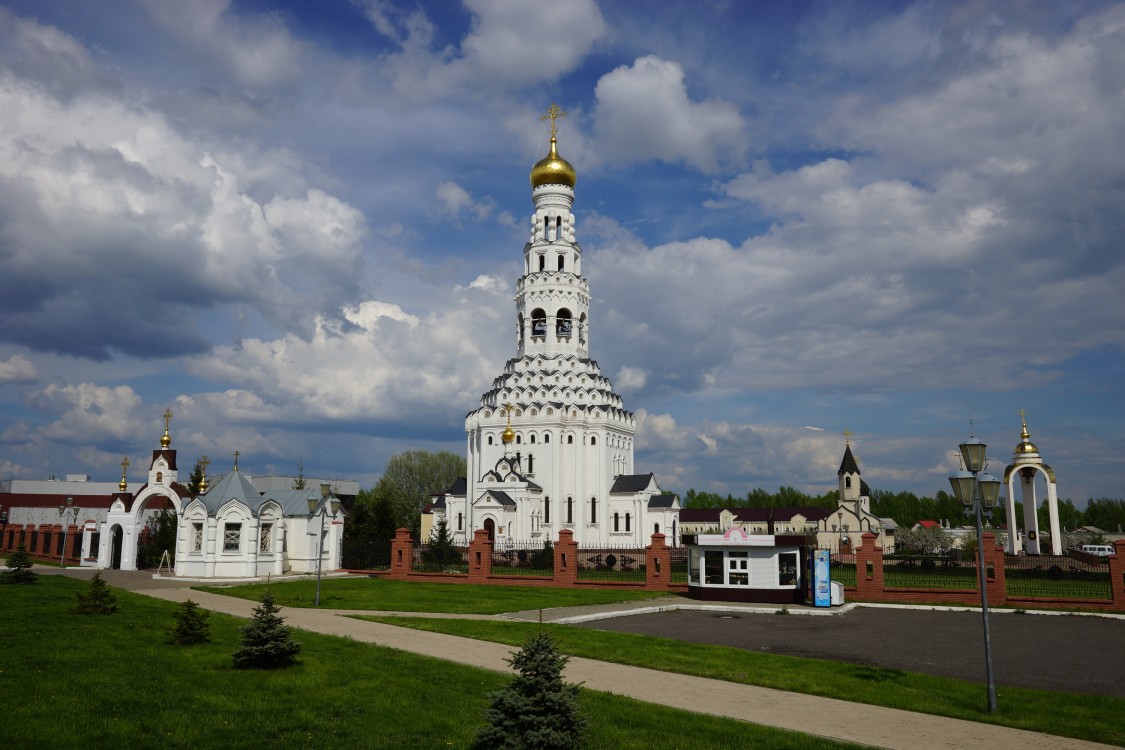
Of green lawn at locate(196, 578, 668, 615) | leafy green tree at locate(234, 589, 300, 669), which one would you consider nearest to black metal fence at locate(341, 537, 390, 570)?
green lawn at locate(196, 578, 668, 615)

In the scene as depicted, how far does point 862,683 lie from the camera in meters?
11.8

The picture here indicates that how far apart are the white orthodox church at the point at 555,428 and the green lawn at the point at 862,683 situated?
3417 cm

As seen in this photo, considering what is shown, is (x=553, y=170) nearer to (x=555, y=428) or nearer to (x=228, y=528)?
(x=555, y=428)

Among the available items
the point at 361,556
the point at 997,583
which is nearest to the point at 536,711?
the point at 997,583

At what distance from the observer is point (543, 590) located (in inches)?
1067

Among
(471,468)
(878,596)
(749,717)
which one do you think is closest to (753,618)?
(878,596)

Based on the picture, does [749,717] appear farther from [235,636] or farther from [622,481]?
[622,481]

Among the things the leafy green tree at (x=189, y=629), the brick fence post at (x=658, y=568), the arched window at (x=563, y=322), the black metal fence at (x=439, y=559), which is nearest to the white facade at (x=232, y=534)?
the black metal fence at (x=439, y=559)

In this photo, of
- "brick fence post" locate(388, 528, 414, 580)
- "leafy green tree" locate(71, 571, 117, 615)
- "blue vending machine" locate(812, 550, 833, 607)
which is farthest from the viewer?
"brick fence post" locate(388, 528, 414, 580)

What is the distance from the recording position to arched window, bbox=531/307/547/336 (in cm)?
5678

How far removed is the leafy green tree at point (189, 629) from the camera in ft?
44.2

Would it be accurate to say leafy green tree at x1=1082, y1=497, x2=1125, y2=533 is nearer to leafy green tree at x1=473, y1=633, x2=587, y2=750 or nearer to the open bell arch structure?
the open bell arch structure

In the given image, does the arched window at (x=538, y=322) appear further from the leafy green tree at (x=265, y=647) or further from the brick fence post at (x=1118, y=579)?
the leafy green tree at (x=265, y=647)

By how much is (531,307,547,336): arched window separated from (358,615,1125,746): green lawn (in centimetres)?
4122
